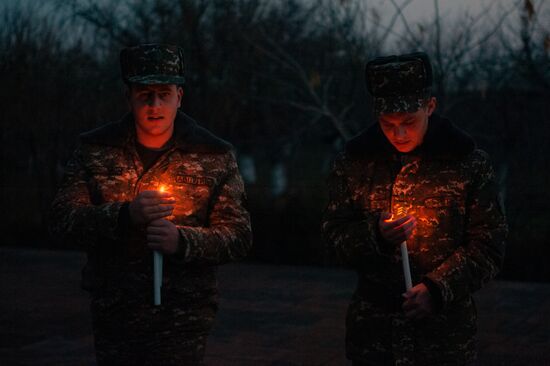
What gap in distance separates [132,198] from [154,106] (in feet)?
1.22

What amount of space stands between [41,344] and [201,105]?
782 centimetres

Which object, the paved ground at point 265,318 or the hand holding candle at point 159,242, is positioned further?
the paved ground at point 265,318

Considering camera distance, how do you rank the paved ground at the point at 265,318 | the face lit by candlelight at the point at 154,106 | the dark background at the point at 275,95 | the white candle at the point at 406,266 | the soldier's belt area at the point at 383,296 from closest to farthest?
the white candle at the point at 406,266 < the soldier's belt area at the point at 383,296 < the face lit by candlelight at the point at 154,106 < the paved ground at the point at 265,318 < the dark background at the point at 275,95

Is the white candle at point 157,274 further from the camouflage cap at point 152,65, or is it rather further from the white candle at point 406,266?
the white candle at point 406,266

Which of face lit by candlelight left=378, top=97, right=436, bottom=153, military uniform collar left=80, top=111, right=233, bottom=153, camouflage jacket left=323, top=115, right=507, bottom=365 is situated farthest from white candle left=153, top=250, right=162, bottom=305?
face lit by candlelight left=378, top=97, right=436, bottom=153

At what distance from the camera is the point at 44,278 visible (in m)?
11.6

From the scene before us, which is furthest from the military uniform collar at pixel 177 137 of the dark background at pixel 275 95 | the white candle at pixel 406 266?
the dark background at pixel 275 95

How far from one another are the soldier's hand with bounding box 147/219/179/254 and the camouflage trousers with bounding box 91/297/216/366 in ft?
1.01

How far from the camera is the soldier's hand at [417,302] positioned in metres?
3.34

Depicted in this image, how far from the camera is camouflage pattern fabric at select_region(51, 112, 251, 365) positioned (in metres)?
3.63

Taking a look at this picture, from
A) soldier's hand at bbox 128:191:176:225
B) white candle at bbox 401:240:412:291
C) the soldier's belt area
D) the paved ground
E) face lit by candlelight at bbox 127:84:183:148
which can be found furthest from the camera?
the paved ground

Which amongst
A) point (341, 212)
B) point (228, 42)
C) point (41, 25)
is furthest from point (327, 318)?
point (41, 25)

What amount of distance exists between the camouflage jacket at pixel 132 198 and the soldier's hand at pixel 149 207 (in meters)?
0.09

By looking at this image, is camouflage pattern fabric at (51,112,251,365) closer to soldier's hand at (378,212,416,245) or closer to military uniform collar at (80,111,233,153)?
military uniform collar at (80,111,233,153)
